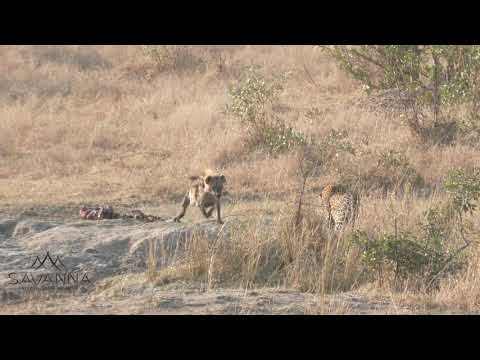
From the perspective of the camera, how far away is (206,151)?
46.3 feet

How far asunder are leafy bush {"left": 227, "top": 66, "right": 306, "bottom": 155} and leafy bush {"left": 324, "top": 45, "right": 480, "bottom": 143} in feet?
5.25

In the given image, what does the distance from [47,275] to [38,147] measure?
733cm

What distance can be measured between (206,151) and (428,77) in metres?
4.21

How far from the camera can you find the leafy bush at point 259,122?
13.9 m

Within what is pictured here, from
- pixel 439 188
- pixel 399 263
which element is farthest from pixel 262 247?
pixel 439 188

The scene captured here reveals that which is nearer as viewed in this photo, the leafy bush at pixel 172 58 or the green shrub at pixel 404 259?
the green shrub at pixel 404 259

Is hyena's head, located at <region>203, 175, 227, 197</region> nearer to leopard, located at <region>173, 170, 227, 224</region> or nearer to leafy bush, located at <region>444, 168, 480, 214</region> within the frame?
leopard, located at <region>173, 170, 227, 224</region>

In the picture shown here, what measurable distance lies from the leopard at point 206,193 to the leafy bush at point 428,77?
5.05 metres

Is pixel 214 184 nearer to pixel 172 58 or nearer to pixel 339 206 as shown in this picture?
pixel 339 206

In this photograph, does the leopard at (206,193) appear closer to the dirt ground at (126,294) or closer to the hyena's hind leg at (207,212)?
the hyena's hind leg at (207,212)

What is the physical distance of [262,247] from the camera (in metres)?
8.52

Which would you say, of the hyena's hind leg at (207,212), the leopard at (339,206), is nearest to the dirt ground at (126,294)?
the hyena's hind leg at (207,212)

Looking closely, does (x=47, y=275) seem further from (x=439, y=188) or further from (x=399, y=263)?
(x=439, y=188)

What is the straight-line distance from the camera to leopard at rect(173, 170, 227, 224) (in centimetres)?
1012
